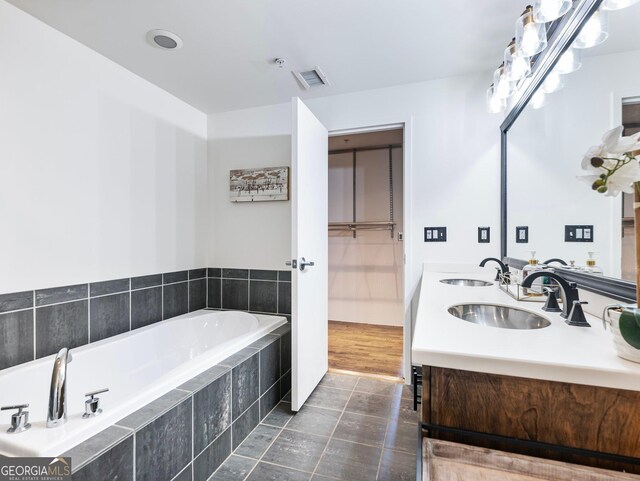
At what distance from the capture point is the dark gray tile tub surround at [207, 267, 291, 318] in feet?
8.53

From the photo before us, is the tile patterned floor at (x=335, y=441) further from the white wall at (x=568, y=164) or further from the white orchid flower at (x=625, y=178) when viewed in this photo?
the white orchid flower at (x=625, y=178)

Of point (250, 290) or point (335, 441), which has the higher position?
point (250, 290)

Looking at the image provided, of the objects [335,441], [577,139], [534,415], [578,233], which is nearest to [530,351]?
[534,415]

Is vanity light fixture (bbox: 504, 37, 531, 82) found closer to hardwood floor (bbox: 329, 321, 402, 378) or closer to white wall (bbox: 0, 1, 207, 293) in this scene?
hardwood floor (bbox: 329, 321, 402, 378)

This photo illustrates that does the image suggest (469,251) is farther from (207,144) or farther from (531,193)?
(207,144)

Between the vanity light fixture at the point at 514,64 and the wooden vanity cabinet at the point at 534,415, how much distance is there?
1.58 m

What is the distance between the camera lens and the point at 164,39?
1784 millimetres

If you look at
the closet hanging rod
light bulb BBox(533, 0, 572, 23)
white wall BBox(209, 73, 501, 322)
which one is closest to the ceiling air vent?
white wall BBox(209, 73, 501, 322)

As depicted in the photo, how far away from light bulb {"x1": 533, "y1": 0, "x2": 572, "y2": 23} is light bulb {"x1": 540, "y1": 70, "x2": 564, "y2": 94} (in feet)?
1.08

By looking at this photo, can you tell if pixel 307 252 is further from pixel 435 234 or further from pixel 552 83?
pixel 552 83

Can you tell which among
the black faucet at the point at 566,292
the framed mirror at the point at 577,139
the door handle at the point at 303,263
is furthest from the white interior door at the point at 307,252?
the framed mirror at the point at 577,139

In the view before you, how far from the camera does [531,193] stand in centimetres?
174

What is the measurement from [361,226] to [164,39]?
2769 mm

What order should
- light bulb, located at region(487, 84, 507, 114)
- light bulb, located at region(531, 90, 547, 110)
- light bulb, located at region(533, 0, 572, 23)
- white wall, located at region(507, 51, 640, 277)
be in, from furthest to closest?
light bulb, located at region(487, 84, 507, 114), light bulb, located at region(531, 90, 547, 110), light bulb, located at region(533, 0, 572, 23), white wall, located at region(507, 51, 640, 277)
